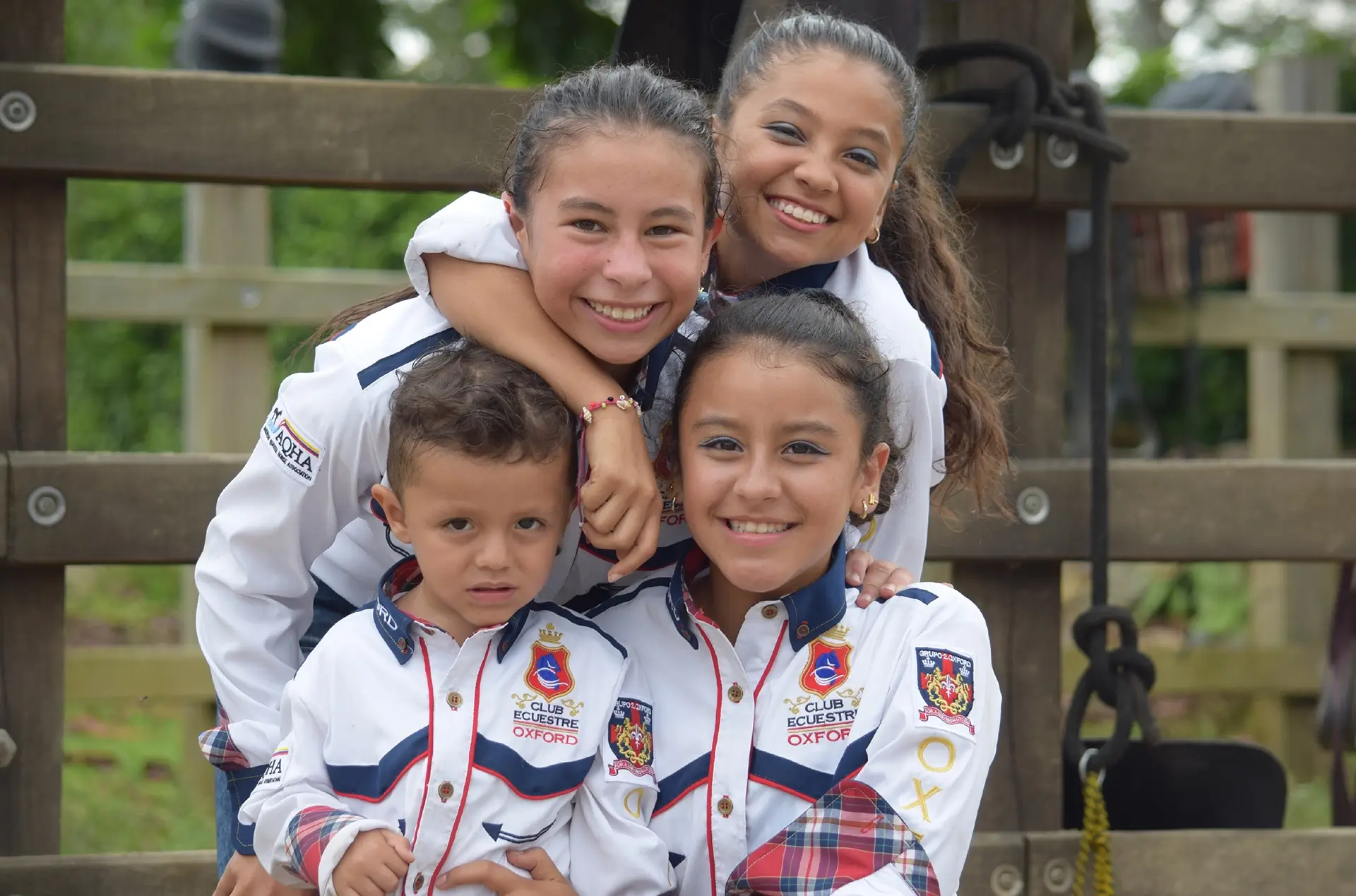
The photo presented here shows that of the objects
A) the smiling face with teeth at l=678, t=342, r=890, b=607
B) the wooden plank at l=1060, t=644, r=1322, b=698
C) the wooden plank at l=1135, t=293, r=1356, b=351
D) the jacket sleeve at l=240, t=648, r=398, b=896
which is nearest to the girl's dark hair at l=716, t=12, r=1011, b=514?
the smiling face with teeth at l=678, t=342, r=890, b=607

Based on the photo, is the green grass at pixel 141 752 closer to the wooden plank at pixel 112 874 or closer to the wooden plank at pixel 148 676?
the wooden plank at pixel 148 676

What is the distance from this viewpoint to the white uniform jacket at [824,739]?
1881 mm

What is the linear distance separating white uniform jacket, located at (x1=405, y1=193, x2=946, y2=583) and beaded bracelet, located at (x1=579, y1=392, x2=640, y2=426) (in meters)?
0.23

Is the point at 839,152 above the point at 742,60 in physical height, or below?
below

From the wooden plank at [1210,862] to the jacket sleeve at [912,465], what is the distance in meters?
0.70

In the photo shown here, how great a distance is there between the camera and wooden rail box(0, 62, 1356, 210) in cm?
252

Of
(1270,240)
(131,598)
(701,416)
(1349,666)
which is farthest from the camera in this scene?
(131,598)

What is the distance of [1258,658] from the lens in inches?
202

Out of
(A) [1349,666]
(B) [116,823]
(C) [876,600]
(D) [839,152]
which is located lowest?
(B) [116,823]

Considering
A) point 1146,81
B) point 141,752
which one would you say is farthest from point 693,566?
point 1146,81

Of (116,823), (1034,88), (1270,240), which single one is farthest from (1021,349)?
(1270,240)

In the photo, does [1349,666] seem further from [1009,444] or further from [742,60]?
[742,60]

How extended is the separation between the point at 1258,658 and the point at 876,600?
348 cm

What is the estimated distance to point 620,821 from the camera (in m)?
1.94
